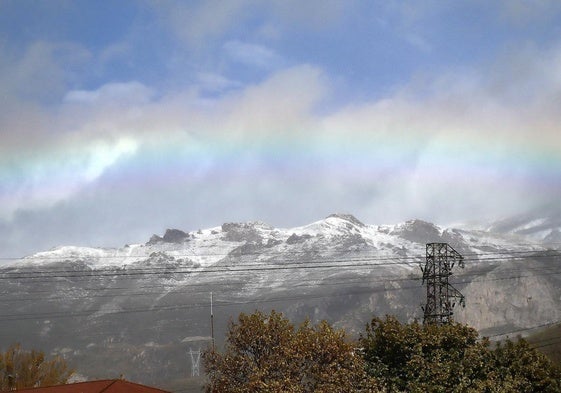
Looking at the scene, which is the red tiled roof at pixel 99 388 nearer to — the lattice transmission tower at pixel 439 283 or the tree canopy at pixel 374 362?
the tree canopy at pixel 374 362

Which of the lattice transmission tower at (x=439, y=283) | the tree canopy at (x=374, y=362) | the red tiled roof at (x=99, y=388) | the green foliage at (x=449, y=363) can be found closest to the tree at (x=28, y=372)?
the red tiled roof at (x=99, y=388)

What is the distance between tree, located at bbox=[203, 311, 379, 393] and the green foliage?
4.05m

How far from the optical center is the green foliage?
7231 centimetres

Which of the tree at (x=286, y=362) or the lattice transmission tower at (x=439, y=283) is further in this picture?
the lattice transmission tower at (x=439, y=283)

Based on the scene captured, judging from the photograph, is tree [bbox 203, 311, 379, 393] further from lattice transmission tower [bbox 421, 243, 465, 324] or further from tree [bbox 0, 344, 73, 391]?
tree [bbox 0, 344, 73, 391]

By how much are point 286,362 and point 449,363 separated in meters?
17.9

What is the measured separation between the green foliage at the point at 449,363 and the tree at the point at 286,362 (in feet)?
13.3

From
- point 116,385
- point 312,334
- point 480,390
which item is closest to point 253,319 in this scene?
point 312,334

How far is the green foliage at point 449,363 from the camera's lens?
237 feet

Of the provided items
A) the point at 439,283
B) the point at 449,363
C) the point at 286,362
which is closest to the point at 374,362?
the point at 449,363

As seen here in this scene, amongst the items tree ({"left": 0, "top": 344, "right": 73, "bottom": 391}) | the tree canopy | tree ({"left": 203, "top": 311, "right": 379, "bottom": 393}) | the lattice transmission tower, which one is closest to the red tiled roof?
tree ({"left": 203, "top": 311, "right": 379, "bottom": 393})

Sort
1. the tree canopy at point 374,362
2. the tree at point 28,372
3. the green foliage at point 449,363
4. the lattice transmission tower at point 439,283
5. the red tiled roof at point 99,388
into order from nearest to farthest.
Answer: the tree canopy at point 374,362 → the green foliage at point 449,363 → the red tiled roof at point 99,388 → the lattice transmission tower at point 439,283 → the tree at point 28,372

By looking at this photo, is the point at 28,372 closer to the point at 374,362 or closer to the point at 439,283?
the point at 439,283

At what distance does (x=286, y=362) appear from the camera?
72.5m
